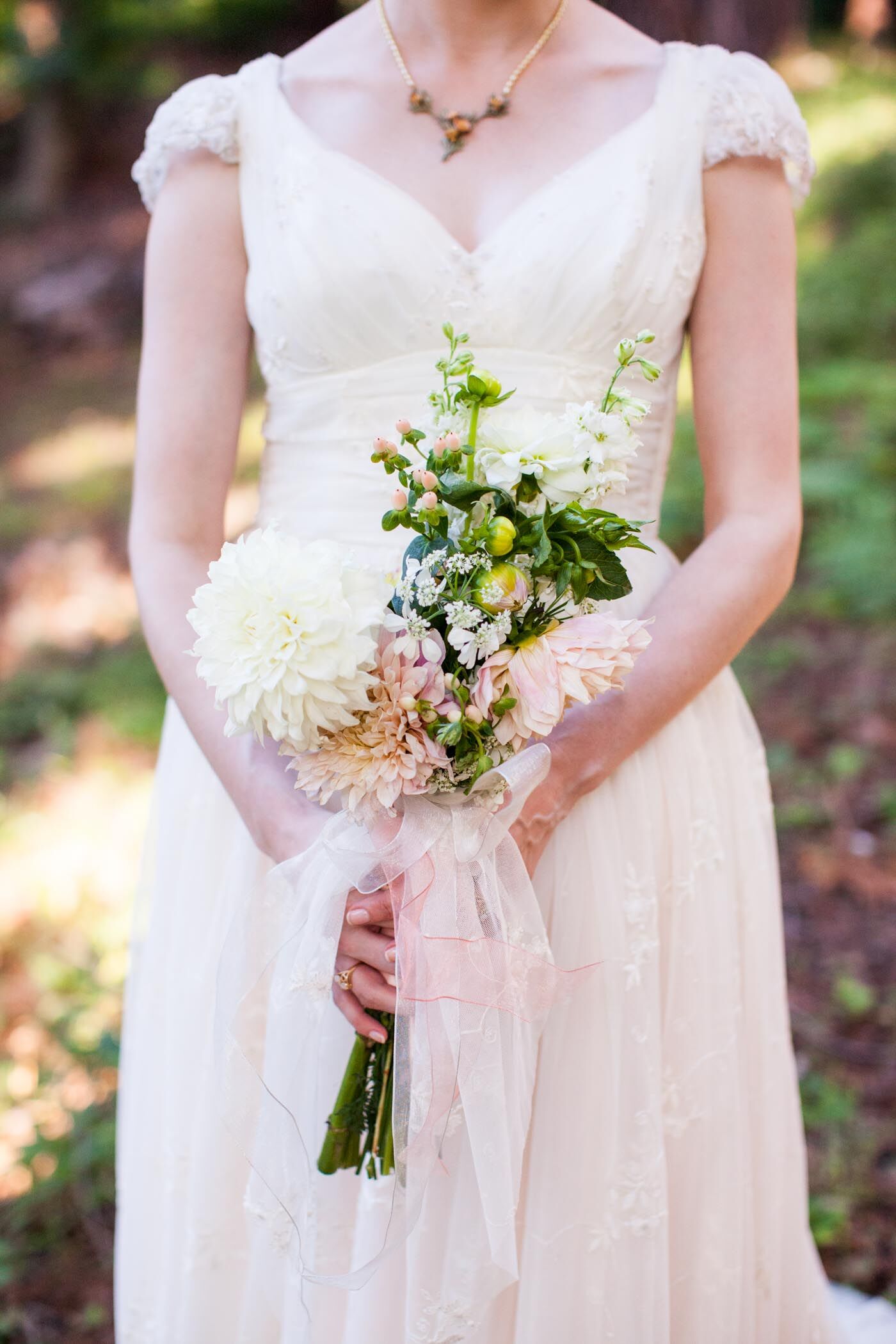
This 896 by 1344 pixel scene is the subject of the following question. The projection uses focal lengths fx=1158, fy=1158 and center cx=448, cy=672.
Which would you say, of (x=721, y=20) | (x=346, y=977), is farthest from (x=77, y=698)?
(x=721, y=20)

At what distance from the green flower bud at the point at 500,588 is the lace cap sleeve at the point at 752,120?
946 millimetres

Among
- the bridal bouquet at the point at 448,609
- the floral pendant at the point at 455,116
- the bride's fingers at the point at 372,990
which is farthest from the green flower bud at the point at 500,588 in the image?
the floral pendant at the point at 455,116

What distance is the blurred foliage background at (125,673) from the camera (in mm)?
2834

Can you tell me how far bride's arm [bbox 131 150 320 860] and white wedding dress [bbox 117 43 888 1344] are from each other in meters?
0.05

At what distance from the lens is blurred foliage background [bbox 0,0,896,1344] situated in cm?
283

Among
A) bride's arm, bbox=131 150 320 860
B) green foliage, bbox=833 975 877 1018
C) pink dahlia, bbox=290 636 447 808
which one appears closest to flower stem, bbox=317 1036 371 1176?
pink dahlia, bbox=290 636 447 808

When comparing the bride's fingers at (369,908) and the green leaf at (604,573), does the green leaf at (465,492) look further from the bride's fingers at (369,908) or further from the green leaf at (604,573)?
the bride's fingers at (369,908)

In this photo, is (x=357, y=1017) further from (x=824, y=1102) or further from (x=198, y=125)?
(x=824, y=1102)

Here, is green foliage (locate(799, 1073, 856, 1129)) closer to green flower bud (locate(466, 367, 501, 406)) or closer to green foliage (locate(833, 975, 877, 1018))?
green foliage (locate(833, 975, 877, 1018))

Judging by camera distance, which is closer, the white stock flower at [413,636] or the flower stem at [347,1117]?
the white stock flower at [413,636]

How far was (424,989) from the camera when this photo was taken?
1.36 meters

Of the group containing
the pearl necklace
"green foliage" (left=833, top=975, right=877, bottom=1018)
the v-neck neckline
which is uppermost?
the pearl necklace

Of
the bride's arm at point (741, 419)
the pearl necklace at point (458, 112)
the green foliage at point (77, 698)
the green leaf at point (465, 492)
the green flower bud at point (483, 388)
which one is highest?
the green foliage at point (77, 698)

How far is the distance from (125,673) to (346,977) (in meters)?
4.14
